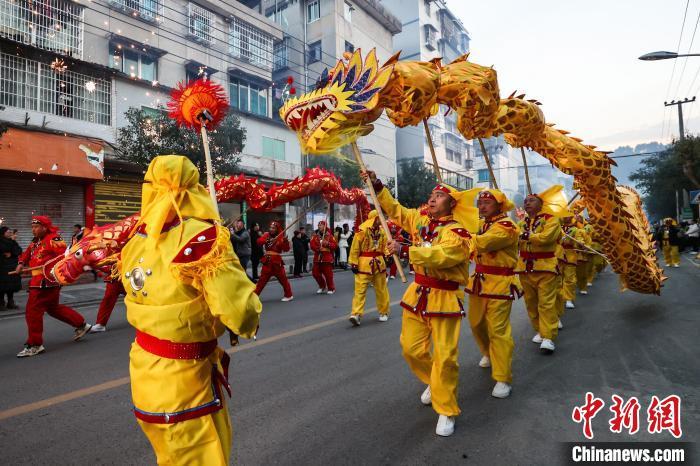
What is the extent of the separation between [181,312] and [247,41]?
2140 centimetres

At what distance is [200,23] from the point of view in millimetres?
18328

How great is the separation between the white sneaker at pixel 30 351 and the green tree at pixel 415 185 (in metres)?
25.2

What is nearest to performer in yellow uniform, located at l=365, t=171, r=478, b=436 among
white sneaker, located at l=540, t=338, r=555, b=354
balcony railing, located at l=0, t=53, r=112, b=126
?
white sneaker, located at l=540, t=338, r=555, b=354

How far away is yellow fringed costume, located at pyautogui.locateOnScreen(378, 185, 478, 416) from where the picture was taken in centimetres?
312

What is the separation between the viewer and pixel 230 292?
1628 mm

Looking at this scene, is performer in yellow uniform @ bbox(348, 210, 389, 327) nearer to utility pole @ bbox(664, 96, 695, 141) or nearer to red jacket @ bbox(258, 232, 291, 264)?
red jacket @ bbox(258, 232, 291, 264)

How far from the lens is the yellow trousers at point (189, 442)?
1.72m

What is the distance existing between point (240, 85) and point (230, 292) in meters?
20.7

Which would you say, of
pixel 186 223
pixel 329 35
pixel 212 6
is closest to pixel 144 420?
pixel 186 223

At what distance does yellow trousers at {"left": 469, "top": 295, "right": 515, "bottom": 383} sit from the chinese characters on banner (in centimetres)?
63

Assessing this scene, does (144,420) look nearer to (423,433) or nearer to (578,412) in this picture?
(423,433)

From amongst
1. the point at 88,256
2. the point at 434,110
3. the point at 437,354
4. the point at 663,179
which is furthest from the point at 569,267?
the point at 663,179

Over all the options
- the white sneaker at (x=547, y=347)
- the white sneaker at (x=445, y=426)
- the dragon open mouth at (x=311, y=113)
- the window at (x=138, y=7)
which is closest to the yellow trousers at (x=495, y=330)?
the white sneaker at (x=445, y=426)

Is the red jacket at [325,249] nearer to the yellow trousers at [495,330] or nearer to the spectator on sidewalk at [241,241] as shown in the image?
the spectator on sidewalk at [241,241]
